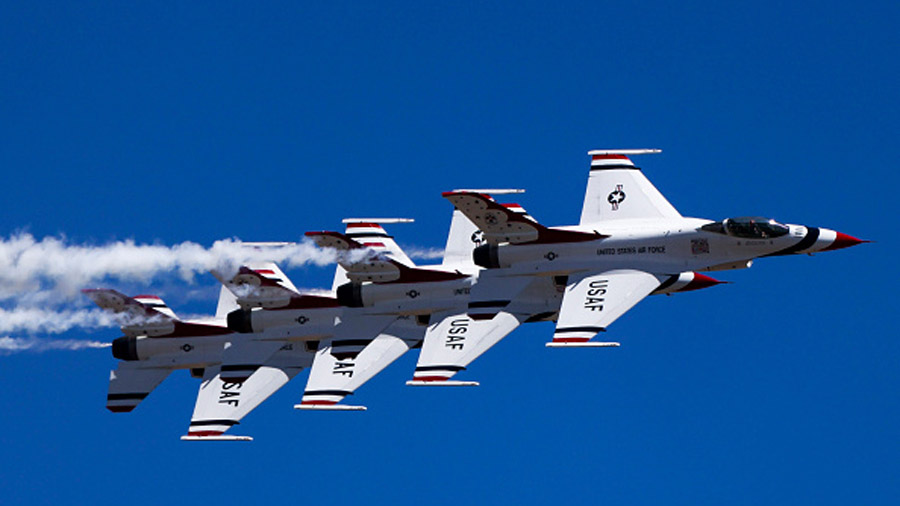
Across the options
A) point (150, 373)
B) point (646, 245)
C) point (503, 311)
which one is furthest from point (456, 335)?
point (150, 373)

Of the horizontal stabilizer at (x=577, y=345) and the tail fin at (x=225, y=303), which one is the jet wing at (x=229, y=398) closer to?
the tail fin at (x=225, y=303)

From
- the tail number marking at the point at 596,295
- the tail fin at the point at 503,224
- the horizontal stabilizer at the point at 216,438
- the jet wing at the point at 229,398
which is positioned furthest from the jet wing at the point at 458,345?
the horizontal stabilizer at the point at 216,438

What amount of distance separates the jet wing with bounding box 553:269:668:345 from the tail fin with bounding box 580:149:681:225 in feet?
11.3

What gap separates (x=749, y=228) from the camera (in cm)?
7181

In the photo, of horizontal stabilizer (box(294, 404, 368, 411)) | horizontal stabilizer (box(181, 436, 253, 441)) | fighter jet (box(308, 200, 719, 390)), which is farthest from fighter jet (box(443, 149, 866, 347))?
horizontal stabilizer (box(181, 436, 253, 441))

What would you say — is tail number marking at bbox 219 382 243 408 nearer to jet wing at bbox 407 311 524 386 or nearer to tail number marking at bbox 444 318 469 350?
jet wing at bbox 407 311 524 386

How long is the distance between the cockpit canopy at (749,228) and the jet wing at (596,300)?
2503mm

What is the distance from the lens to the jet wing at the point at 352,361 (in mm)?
75250

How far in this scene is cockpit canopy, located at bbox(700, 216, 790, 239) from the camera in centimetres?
7175

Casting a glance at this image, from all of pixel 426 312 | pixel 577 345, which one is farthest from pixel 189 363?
pixel 577 345

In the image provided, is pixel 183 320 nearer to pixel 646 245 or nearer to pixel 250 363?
pixel 250 363

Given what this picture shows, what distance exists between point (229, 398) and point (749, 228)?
64.0ft

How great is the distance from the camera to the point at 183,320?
260 feet

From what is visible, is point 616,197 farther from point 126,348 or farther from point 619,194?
point 126,348
